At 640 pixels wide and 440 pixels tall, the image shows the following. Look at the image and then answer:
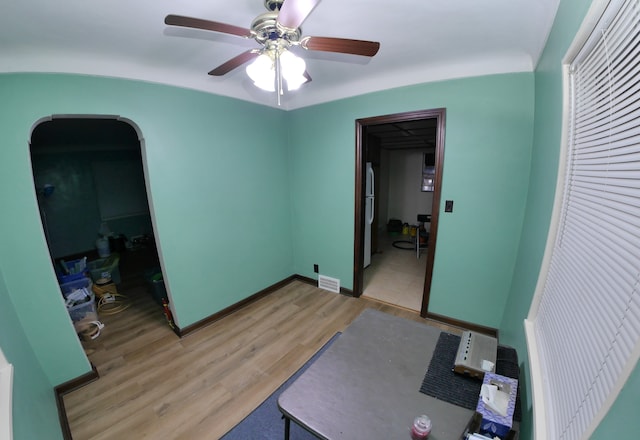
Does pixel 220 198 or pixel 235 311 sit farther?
pixel 235 311

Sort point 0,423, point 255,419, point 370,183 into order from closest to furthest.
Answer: point 0,423
point 255,419
point 370,183

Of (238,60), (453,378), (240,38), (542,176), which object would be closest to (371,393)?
(453,378)

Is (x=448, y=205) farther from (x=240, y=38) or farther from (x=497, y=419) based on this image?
(x=240, y=38)

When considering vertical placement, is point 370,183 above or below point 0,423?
above

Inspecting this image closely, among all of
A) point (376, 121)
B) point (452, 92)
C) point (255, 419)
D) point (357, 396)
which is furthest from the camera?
point (376, 121)

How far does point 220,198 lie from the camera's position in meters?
2.47

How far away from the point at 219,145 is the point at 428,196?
195 inches

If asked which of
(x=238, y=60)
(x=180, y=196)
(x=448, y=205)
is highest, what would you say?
(x=238, y=60)

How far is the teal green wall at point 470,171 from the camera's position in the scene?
1892 mm

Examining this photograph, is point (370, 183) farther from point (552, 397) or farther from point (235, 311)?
point (552, 397)

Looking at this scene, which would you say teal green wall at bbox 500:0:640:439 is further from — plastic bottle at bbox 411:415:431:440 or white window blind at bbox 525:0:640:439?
plastic bottle at bbox 411:415:431:440

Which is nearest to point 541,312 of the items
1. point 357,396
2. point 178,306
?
point 357,396

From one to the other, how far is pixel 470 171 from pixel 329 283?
2.06 m

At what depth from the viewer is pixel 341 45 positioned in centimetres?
119
